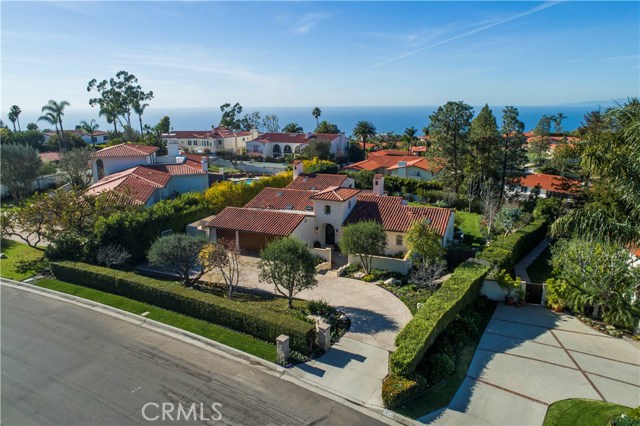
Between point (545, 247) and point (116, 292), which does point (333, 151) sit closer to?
point (545, 247)

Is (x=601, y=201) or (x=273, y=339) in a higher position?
(x=601, y=201)

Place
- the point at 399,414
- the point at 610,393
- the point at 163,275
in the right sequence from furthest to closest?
the point at 163,275, the point at 610,393, the point at 399,414

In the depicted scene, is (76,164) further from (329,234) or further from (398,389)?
(398,389)

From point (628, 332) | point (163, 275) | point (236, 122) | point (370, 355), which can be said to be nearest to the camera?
point (370, 355)

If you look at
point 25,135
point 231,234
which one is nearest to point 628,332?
point 231,234

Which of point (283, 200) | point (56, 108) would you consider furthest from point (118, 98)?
point (283, 200)
